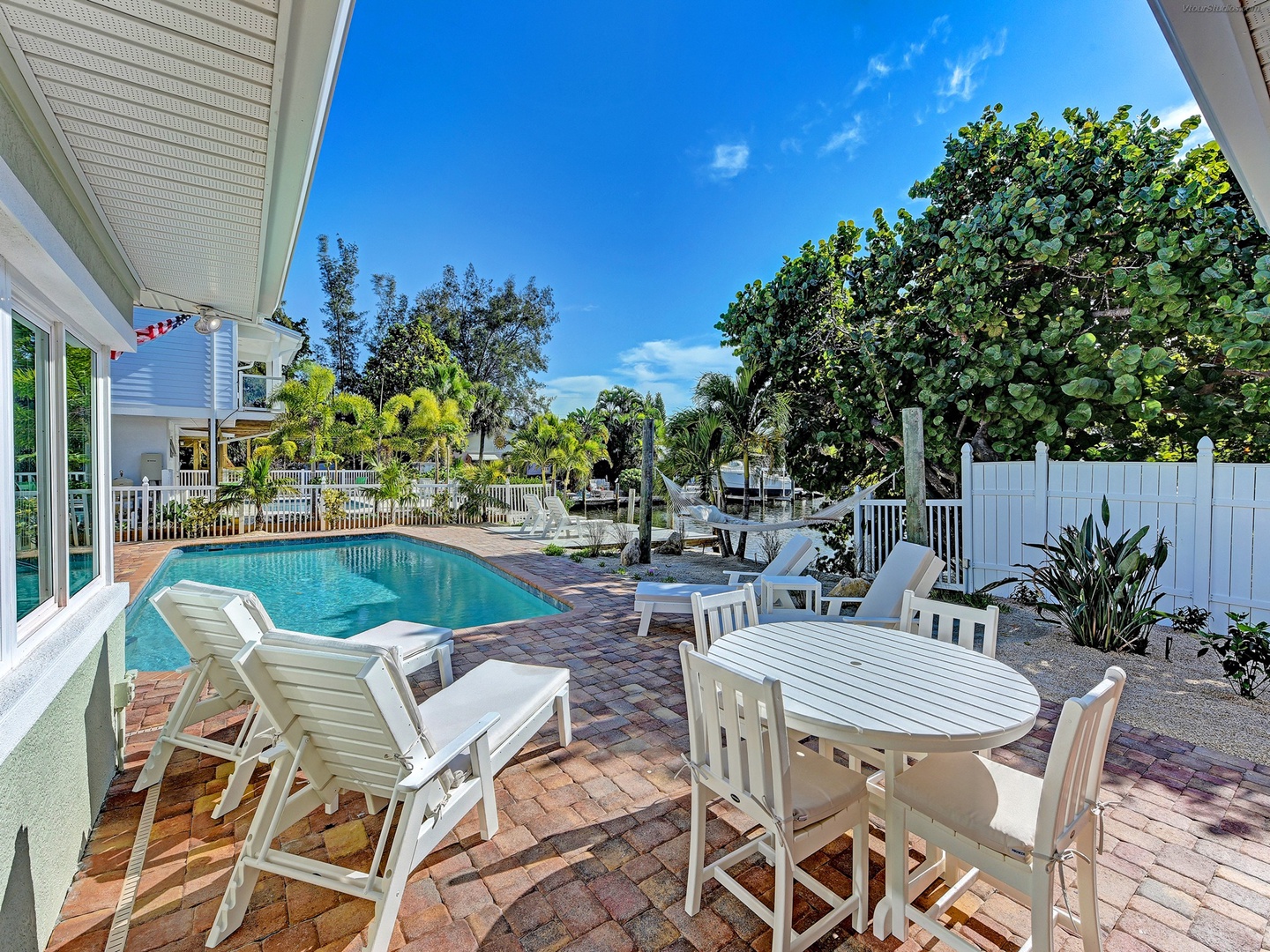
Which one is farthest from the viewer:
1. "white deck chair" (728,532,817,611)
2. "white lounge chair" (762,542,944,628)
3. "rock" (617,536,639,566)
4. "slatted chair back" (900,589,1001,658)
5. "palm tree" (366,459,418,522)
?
"palm tree" (366,459,418,522)

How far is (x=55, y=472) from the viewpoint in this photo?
2.35 meters

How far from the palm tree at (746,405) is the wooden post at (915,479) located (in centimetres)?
363

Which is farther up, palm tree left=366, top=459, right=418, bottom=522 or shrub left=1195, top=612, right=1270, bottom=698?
palm tree left=366, top=459, right=418, bottom=522

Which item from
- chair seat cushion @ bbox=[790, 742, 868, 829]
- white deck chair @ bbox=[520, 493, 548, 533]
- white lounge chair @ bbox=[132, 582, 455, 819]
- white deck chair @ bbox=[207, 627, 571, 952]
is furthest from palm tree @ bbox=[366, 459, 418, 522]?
chair seat cushion @ bbox=[790, 742, 868, 829]

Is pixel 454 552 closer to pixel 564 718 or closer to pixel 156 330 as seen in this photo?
pixel 156 330

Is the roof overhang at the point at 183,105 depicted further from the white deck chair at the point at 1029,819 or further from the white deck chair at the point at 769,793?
the white deck chair at the point at 1029,819

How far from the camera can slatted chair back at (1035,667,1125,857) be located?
1486 mm

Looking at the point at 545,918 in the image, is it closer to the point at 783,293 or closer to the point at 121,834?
the point at 121,834

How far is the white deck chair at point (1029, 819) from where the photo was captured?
1.53 m

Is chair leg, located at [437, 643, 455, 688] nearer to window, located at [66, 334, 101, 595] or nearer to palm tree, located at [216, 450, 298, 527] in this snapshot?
window, located at [66, 334, 101, 595]

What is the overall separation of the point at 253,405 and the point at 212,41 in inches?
676

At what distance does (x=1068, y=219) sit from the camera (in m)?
6.73

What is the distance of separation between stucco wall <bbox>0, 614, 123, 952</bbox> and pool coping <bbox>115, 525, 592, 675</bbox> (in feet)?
9.02

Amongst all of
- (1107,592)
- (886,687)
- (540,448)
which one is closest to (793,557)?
(1107,592)
